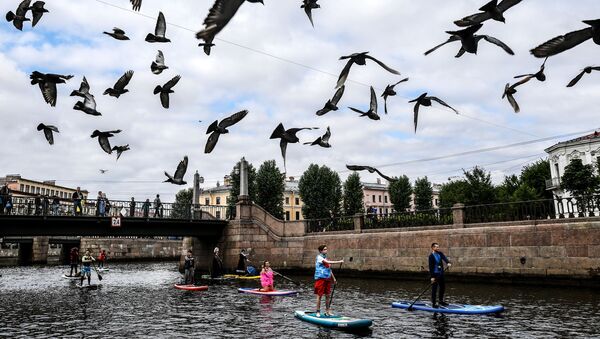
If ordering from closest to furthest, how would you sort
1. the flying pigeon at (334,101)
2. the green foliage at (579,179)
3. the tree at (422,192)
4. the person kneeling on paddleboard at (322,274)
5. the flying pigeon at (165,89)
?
the flying pigeon at (334,101) → the flying pigeon at (165,89) → the person kneeling on paddleboard at (322,274) → the green foliage at (579,179) → the tree at (422,192)

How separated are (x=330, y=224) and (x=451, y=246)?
439 inches

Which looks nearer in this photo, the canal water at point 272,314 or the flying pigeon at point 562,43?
the flying pigeon at point 562,43

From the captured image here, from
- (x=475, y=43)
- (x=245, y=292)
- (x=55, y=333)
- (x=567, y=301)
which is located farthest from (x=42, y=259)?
(x=475, y=43)

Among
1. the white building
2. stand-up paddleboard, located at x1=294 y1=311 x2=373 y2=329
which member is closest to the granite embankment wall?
stand-up paddleboard, located at x1=294 y1=311 x2=373 y2=329

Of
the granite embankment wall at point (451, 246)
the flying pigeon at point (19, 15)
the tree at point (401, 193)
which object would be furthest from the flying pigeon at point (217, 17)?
the tree at point (401, 193)

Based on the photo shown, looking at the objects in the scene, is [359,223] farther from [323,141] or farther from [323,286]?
[323,141]

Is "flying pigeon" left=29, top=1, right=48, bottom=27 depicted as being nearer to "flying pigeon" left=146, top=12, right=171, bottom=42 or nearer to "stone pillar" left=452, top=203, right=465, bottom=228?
"flying pigeon" left=146, top=12, right=171, bottom=42

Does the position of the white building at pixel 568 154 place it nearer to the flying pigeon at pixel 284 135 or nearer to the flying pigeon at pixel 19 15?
the flying pigeon at pixel 284 135

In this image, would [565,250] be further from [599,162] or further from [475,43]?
[599,162]

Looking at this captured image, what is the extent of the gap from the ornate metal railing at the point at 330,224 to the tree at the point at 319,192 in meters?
36.6

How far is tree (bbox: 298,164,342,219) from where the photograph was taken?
249ft

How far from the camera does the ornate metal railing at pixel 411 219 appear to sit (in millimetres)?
29906

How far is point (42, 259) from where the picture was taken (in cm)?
7144

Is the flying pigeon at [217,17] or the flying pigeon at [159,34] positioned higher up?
the flying pigeon at [159,34]
